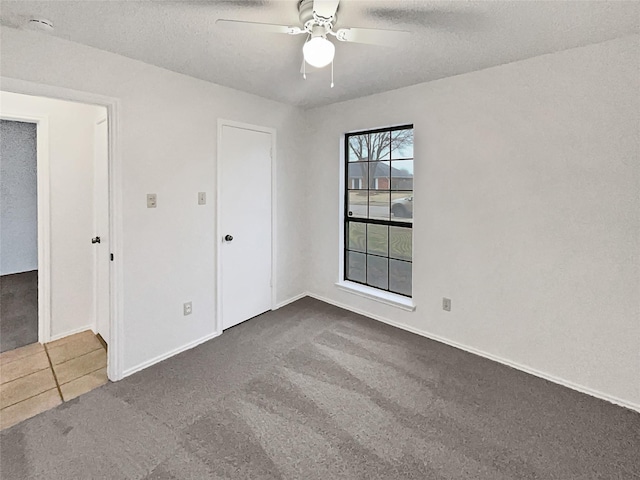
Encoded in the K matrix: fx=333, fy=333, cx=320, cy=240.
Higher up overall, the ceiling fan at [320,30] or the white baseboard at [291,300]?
the ceiling fan at [320,30]

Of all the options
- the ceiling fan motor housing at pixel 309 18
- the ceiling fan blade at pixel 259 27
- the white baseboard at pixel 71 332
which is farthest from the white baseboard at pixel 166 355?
the ceiling fan motor housing at pixel 309 18

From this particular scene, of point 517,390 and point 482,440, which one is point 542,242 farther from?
point 482,440

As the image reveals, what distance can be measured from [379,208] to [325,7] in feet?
7.42

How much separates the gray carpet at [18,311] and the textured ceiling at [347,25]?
2680mm

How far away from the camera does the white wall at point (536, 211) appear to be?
2158 mm

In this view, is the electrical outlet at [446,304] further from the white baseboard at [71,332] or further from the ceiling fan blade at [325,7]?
the white baseboard at [71,332]

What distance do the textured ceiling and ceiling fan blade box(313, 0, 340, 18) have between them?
12 cm

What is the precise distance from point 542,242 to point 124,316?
3197mm

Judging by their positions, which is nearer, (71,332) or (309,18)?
(309,18)

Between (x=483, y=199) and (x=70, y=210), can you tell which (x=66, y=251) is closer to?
(x=70, y=210)

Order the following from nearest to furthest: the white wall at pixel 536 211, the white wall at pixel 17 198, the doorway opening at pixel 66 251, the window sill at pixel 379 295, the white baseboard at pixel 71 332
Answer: the white wall at pixel 536 211, the doorway opening at pixel 66 251, the white baseboard at pixel 71 332, the window sill at pixel 379 295, the white wall at pixel 17 198

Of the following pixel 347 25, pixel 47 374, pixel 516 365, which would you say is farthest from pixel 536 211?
pixel 47 374

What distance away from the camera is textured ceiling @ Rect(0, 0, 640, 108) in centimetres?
174

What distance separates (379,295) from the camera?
11.7 feet
